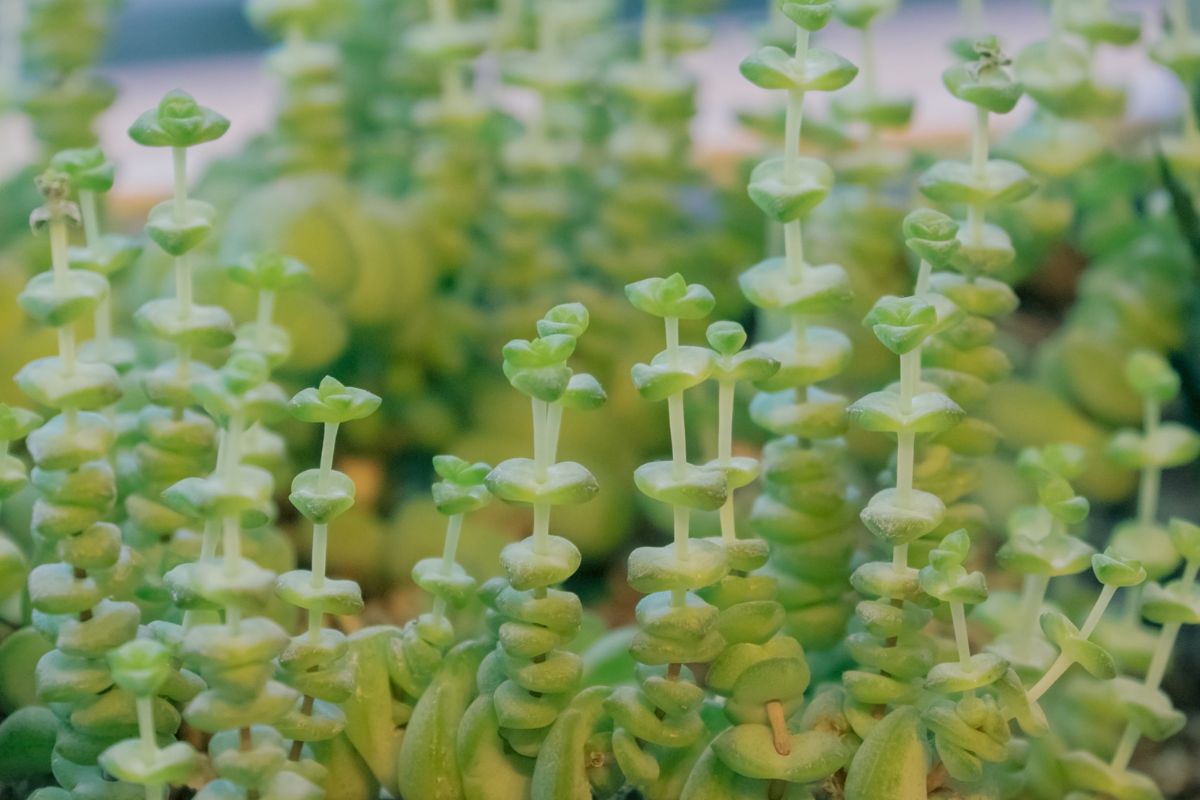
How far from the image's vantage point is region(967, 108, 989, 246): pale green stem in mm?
441

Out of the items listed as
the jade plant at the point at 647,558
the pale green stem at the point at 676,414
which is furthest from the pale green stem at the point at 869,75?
the pale green stem at the point at 676,414

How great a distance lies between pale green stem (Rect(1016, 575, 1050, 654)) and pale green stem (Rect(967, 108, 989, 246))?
0.11 metres

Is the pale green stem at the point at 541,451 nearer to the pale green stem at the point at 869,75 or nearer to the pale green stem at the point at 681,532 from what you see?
the pale green stem at the point at 681,532

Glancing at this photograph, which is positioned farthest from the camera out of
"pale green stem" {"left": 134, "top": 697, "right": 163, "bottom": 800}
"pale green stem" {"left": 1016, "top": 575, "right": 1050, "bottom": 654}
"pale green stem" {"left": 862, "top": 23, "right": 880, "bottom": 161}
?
"pale green stem" {"left": 862, "top": 23, "right": 880, "bottom": 161}

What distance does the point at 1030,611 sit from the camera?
458 mm

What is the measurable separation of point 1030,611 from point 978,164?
0.47 feet

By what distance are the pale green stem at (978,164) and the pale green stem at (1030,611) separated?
11 cm

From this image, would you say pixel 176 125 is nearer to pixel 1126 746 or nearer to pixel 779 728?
pixel 779 728

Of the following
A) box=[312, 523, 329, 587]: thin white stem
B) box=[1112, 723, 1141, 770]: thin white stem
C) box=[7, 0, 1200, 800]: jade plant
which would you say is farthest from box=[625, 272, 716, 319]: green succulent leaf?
box=[1112, 723, 1141, 770]: thin white stem

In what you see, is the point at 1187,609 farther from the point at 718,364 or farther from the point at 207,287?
the point at 207,287

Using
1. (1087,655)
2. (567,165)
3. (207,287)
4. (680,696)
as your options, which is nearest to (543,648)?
(680,696)

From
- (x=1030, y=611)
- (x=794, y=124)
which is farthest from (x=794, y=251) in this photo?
(x=1030, y=611)

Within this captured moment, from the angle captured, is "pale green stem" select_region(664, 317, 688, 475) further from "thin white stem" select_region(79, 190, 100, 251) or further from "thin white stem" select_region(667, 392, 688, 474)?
"thin white stem" select_region(79, 190, 100, 251)

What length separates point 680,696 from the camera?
1.30 ft
